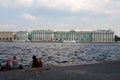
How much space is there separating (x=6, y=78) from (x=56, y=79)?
A: 2.45 m

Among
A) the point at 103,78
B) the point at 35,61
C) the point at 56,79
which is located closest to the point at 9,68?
the point at 35,61

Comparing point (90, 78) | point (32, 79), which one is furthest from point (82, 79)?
point (32, 79)

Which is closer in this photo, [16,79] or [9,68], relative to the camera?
[16,79]

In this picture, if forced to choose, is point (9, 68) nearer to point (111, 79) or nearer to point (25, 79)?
point (25, 79)

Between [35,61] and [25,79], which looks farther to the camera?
[35,61]

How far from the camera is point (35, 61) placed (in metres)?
19.6

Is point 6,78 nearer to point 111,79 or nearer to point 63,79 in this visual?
point 63,79

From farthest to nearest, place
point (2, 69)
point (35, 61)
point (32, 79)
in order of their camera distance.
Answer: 1. point (35, 61)
2. point (2, 69)
3. point (32, 79)

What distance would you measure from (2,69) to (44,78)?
5.91 m

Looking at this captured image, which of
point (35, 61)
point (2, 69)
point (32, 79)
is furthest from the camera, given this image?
point (35, 61)

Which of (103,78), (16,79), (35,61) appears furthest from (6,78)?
(35,61)

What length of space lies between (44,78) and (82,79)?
184 centimetres

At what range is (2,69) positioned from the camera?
18.2 meters

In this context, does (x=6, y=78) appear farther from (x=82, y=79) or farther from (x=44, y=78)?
(x=82, y=79)
